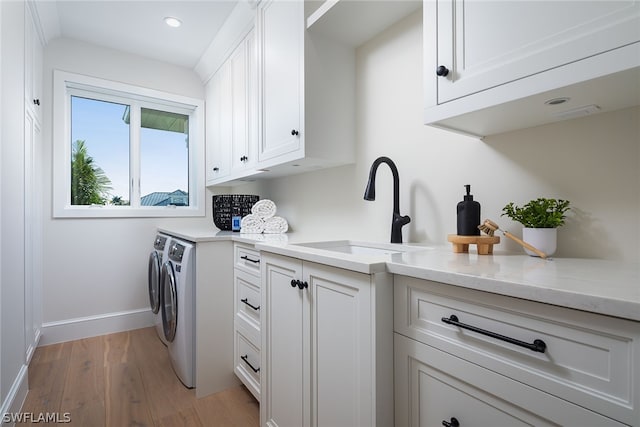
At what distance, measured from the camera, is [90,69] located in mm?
2803

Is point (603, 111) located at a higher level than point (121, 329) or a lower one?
higher

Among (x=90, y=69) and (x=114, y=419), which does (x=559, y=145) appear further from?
(x=90, y=69)

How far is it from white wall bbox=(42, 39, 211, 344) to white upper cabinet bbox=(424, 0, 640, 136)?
289 centimetres

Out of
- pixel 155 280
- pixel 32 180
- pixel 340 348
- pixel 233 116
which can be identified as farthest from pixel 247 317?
pixel 32 180

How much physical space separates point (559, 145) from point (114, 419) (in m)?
2.31

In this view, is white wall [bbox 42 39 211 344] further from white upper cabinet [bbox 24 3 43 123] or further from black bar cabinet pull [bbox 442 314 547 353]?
black bar cabinet pull [bbox 442 314 547 353]

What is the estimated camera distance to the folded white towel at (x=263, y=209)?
2270 millimetres

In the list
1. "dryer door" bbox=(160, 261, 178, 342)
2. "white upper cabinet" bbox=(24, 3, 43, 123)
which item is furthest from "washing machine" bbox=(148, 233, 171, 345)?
"white upper cabinet" bbox=(24, 3, 43, 123)

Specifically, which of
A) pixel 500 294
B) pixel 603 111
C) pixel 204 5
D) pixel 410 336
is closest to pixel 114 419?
pixel 410 336

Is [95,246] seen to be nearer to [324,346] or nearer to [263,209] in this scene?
[263,209]

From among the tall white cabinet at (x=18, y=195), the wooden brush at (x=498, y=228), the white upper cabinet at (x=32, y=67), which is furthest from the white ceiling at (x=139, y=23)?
the wooden brush at (x=498, y=228)

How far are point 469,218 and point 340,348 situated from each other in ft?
2.12

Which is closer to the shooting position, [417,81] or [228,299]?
[417,81]

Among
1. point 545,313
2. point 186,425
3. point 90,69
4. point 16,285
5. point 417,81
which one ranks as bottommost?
point 186,425
